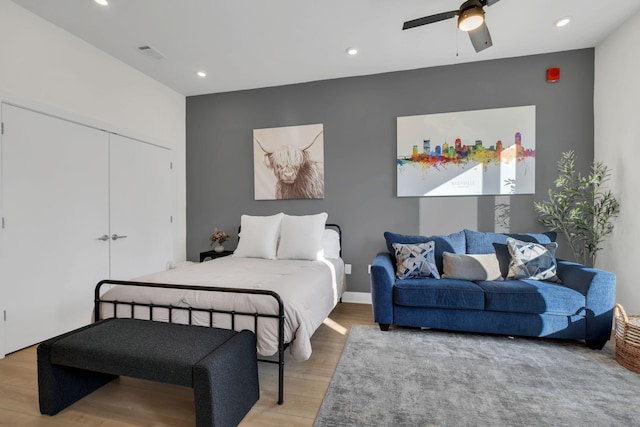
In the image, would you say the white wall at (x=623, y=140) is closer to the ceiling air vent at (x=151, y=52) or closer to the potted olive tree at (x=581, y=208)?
the potted olive tree at (x=581, y=208)

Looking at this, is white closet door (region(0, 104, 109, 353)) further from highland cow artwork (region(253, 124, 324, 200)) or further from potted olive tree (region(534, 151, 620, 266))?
potted olive tree (region(534, 151, 620, 266))

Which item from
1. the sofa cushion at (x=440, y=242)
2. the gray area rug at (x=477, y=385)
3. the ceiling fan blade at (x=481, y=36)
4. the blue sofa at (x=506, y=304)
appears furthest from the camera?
the sofa cushion at (x=440, y=242)

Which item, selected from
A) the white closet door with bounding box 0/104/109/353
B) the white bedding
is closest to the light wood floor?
the white bedding

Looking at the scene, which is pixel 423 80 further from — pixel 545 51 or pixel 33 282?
pixel 33 282

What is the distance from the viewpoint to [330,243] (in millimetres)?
3654

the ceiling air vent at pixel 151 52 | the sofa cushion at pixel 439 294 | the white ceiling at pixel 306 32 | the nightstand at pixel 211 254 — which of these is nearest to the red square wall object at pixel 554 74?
the white ceiling at pixel 306 32

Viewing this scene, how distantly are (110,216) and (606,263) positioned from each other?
5.26m

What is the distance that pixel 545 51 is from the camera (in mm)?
3352

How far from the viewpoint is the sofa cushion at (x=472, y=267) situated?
294 centimetres

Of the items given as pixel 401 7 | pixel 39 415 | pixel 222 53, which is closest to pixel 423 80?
pixel 401 7

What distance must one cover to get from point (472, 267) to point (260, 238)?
2.24 meters

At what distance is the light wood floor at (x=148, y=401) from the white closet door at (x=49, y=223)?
0.48 meters

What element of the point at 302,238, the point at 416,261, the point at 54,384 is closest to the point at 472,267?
the point at 416,261

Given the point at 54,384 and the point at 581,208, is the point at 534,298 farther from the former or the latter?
the point at 54,384
